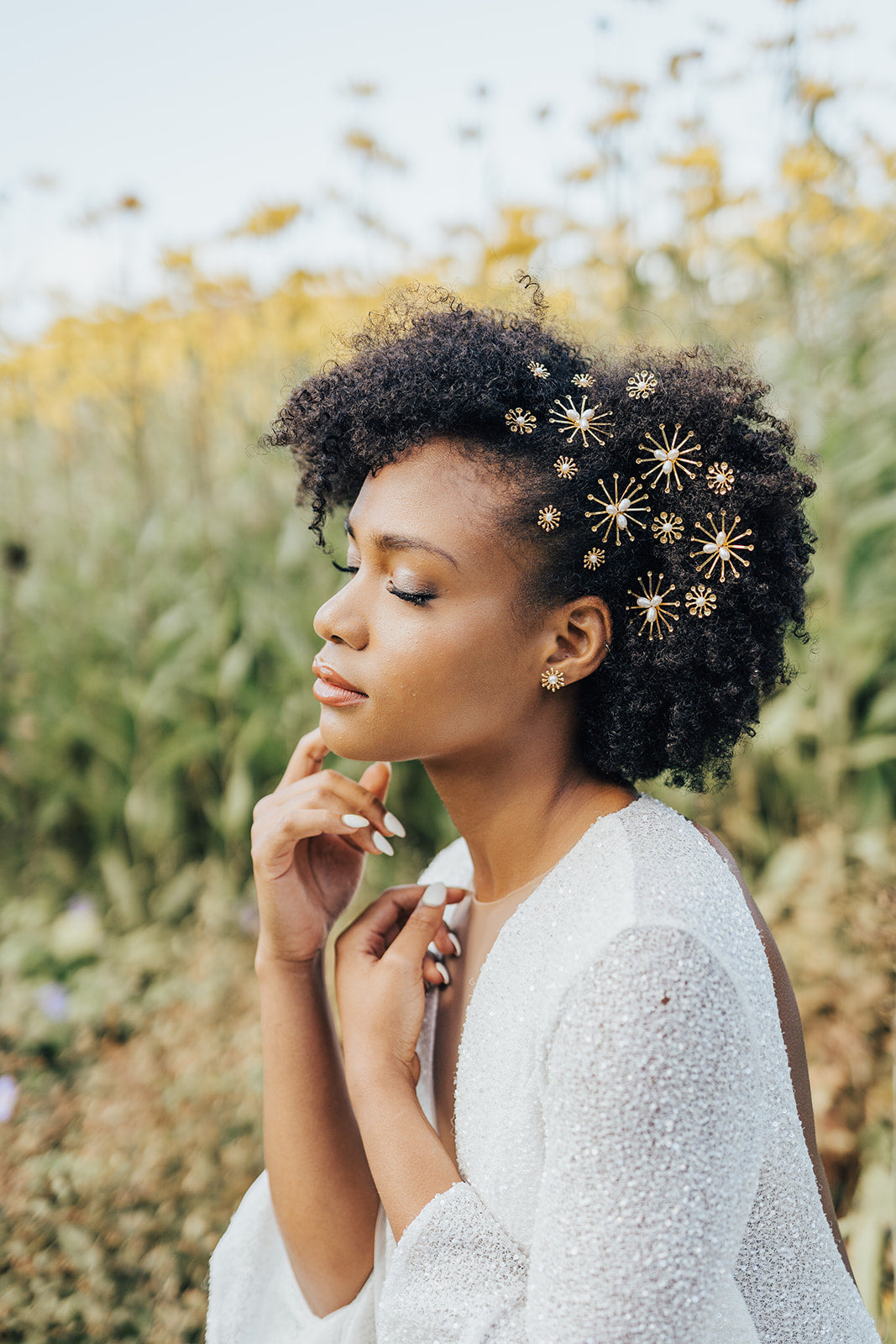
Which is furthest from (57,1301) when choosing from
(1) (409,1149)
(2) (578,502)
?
(2) (578,502)

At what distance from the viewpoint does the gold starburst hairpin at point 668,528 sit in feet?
4.23

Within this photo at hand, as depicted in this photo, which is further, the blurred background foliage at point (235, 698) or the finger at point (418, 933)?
the blurred background foliage at point (235, 698)

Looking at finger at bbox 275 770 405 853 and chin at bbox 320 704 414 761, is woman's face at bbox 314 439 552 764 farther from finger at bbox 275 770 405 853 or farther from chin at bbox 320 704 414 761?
finger at bbox 275 770 405 853

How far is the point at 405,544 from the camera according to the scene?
125 cm

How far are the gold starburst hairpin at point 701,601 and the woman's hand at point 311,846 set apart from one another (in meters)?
0.48

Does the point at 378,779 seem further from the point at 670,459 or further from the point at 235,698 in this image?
the point at 235,698


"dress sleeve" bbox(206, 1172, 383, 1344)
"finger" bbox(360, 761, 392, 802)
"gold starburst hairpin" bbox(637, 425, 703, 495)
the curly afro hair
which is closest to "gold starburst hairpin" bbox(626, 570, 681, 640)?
the curly afro hair

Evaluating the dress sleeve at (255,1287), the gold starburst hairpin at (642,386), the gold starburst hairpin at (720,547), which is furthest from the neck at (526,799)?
the dress sleeve at (255,1287)

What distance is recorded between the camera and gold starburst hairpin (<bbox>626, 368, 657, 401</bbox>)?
1309 millimetres

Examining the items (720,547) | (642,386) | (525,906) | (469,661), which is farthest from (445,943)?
(642,386)

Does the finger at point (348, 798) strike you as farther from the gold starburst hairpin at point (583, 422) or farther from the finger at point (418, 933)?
the gold starburst hairpin at point (583, 422)

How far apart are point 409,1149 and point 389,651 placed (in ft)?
1.90

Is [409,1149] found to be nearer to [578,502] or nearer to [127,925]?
[578,502]

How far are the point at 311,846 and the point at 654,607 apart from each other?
2.17 feet
